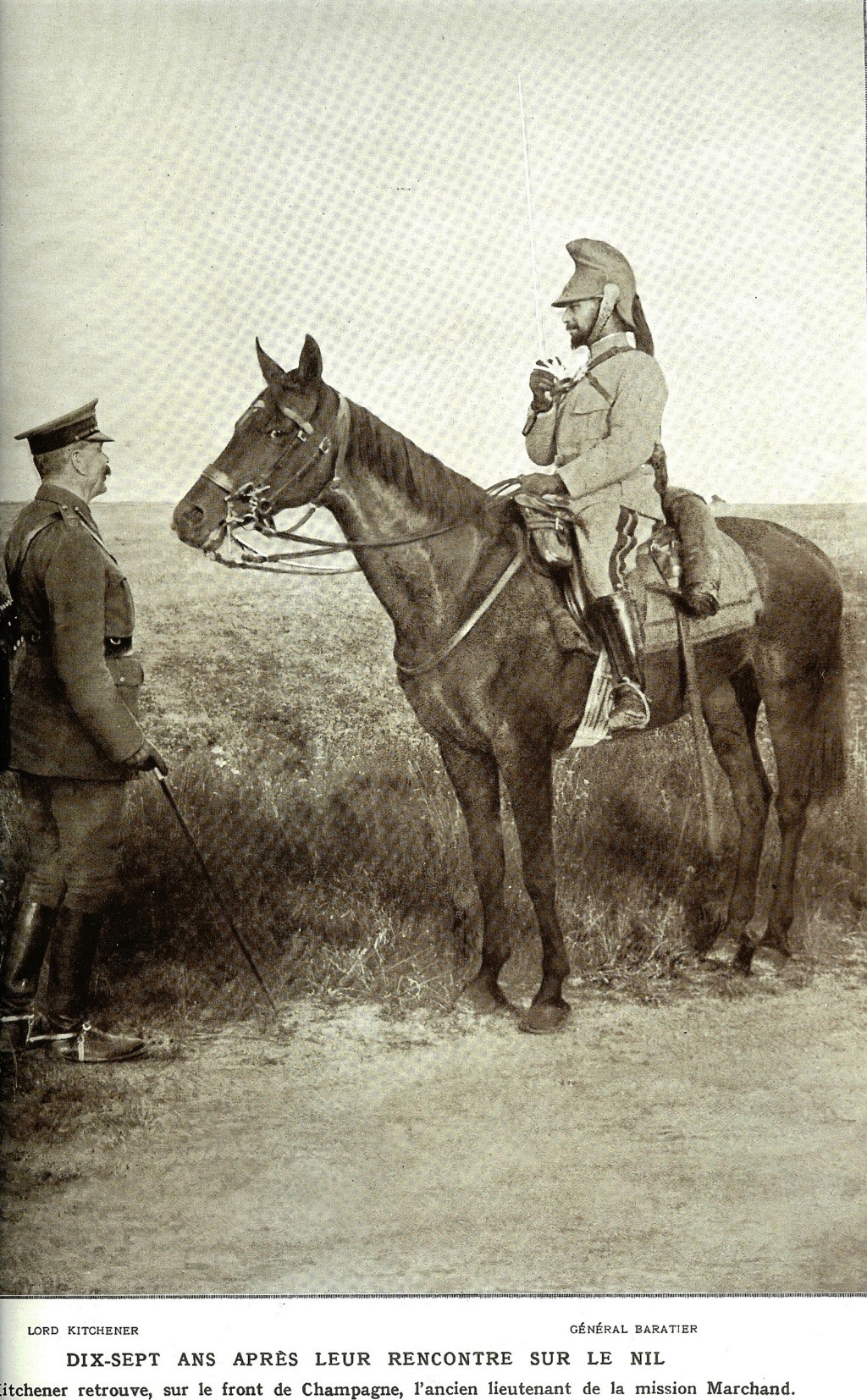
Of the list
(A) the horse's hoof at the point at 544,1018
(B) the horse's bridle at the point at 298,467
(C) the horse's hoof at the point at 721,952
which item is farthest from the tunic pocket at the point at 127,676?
(C) the horse's hoof at the point at 721,952

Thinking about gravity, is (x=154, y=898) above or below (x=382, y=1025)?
above

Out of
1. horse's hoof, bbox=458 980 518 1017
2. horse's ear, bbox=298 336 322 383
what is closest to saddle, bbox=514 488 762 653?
horse's ear, bbox=298 336 322 383

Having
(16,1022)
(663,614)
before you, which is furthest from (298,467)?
(16,1022)

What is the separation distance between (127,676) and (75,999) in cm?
114

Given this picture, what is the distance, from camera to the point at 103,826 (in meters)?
4.98

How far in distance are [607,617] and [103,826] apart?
189 centimetres

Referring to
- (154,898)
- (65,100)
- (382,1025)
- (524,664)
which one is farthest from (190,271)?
(382,1025)

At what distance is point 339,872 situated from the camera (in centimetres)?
505

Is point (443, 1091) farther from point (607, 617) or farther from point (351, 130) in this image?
point (351, 130)

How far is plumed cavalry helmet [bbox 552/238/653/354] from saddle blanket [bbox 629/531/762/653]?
78 centimetres

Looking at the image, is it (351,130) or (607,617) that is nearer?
(607,617)

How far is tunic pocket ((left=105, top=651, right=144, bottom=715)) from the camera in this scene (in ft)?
16.3

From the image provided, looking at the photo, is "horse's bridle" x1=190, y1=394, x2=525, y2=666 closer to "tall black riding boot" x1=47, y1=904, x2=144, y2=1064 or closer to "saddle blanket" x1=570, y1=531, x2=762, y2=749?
"saddle blanket" x1=570, y1=531, x2=762, y2=749

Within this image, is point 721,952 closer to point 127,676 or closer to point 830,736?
point 830,736
